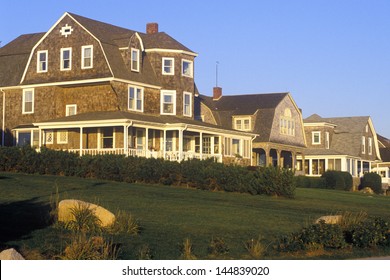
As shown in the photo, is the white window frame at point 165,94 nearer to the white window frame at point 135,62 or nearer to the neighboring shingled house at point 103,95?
the neighboring shingled house at point 103,95

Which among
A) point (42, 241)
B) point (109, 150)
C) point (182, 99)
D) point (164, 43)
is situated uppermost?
→ point (164, 43)

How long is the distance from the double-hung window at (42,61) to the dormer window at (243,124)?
20458 millimetres

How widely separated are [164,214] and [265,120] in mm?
41806

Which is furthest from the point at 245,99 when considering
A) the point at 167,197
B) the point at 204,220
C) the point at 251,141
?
the point at 204,220

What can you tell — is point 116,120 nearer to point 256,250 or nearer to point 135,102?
point 135,102

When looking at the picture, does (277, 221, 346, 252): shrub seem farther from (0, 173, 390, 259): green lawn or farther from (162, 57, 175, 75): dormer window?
(162, 57, 175, 75): dormer window

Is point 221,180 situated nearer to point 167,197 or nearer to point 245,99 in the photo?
point 167,197

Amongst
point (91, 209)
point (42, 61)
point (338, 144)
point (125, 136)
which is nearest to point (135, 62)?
point (42, 61)

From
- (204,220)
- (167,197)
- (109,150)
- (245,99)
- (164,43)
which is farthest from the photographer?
(245,99)

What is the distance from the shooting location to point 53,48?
51.0 m

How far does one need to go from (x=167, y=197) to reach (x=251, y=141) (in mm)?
30776

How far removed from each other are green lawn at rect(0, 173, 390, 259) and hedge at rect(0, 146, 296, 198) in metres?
1.27

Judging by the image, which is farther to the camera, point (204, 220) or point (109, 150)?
point (109, 150)

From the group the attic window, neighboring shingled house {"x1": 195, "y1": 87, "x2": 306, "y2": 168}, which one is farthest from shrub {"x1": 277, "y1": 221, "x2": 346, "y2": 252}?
neighboring shingled house {"x1": 195, "y1": 87, "x2": 306, "y2": 168}
